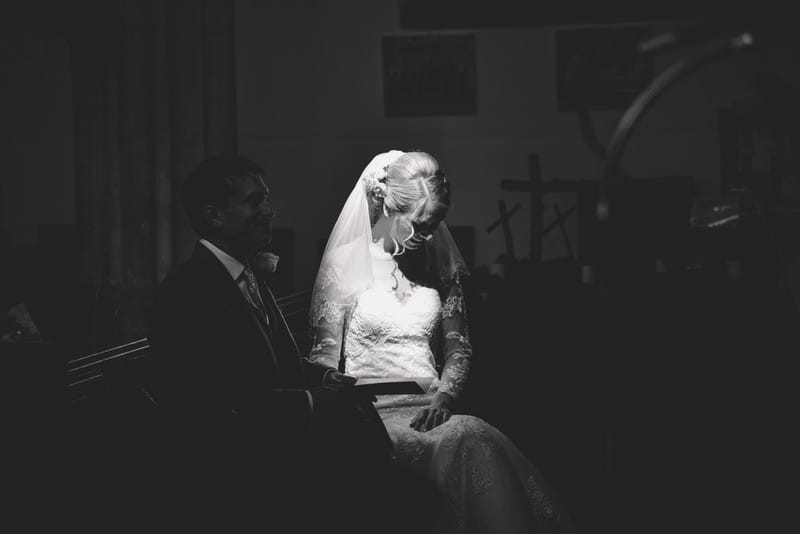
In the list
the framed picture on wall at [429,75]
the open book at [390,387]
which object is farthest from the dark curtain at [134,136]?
the open book at [390,387]

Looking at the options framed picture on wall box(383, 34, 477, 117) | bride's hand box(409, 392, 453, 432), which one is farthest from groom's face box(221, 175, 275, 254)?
framed picture on wall box(383, 34, 477, 117)

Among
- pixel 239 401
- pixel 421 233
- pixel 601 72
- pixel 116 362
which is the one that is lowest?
pixel 239 401

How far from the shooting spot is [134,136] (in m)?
4.45

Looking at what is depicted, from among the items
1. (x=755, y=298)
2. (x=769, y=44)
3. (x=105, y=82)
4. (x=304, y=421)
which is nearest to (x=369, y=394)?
(x=304, y=421)

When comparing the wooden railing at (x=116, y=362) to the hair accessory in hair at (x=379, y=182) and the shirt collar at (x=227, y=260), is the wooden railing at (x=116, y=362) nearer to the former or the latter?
the shirt collar at (x=227, y=260)

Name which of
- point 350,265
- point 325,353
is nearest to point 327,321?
point 325,353

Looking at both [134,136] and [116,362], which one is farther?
[134,136]

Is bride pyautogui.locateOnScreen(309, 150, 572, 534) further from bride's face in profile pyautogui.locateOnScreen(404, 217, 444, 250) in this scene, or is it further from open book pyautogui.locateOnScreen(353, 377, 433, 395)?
open book pyautogui.locateOnScreen(353, 377, 433, 395)

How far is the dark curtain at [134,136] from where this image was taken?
4.45 m

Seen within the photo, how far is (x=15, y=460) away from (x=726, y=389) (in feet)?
10.1

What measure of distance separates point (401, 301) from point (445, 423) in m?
0.52

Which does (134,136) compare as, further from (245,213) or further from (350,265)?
(245,213)

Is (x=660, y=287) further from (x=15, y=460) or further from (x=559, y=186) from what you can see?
(x=15, y=460)

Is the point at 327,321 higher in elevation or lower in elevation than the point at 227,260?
lower
